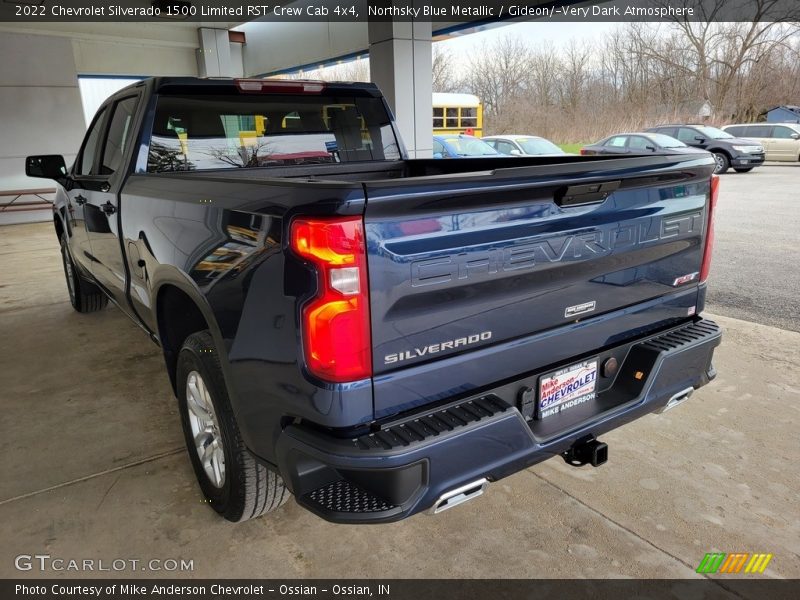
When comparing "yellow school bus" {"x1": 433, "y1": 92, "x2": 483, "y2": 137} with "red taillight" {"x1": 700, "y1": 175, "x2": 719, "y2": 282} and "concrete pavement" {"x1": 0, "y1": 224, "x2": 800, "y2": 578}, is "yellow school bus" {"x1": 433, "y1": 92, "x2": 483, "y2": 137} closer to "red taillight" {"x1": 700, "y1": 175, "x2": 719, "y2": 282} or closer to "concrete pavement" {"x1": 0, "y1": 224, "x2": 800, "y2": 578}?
"concrete pavement" {"x1": 0, "y1": 224, "x2": 800, "y2": 578}

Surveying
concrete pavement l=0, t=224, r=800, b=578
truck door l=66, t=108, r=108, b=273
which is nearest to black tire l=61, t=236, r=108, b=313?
truck door l=66, t=108, r=108, b=273

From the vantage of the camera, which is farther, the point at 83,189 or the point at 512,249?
the point at 83,189

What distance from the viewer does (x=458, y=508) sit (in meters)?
2.66

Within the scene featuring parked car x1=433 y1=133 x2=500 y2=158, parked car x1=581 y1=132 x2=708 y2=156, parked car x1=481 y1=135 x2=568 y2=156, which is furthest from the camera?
parked car x1=581 y1=132 x2=708 y2=156

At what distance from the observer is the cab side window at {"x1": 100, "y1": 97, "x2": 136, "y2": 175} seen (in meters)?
3.34

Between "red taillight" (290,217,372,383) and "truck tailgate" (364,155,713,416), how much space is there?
0.12 ft

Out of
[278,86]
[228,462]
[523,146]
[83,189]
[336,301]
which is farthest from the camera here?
[523,146]

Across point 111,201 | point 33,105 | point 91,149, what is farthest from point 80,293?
point 33,105

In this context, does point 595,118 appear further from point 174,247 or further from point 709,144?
point 174,247

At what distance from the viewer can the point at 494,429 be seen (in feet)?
6.11

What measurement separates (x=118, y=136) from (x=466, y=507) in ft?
9.43

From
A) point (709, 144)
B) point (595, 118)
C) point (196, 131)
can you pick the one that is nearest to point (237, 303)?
point (196, 131)

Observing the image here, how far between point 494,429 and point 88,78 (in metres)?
18.6

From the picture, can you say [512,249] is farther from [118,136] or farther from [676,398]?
[118,136]
